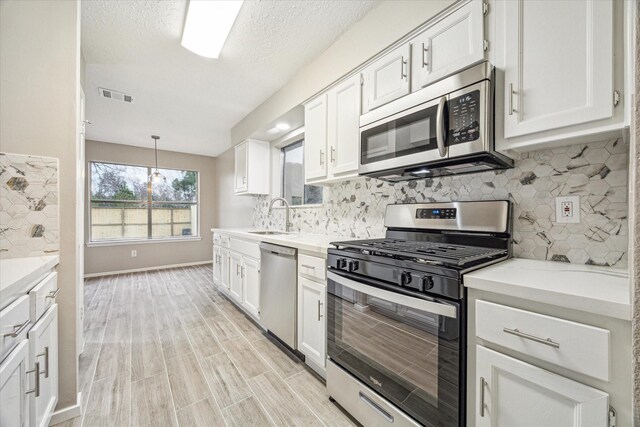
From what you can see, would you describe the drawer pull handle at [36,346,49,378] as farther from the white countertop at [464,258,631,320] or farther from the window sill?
the window sill

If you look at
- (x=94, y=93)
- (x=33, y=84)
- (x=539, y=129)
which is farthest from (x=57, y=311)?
(x=94, y=93)

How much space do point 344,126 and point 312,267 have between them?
3.63 feet

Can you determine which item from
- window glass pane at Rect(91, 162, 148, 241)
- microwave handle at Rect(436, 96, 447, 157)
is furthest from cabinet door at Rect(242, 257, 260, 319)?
window glass pane at Rect(91, 162, 148, 241)

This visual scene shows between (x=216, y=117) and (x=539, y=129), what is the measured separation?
372 centimetres

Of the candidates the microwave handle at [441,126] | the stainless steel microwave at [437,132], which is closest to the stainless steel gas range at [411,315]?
the stainless steel microwave at [437,132]

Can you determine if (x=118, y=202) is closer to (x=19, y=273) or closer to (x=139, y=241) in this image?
(x=139, y=241)

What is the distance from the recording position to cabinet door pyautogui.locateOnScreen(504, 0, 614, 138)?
934mm

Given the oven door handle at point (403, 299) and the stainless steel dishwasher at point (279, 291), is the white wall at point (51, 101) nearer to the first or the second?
the stainless steel dishwasher at point (279, 291)

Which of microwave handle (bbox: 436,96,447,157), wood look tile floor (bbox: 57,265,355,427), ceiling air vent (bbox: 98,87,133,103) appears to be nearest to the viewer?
microwave handle (bbox: 436,96,447,157)

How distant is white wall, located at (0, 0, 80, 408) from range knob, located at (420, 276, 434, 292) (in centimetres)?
188

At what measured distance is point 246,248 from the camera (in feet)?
9.16

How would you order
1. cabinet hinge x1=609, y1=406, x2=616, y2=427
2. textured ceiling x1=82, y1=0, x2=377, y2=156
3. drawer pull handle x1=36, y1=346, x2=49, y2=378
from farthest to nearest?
textured ceiling x1=82, y1=0, x2=377, y2=156
drawer pull handle x1=36, y1=346, x2=49, y2=378
cabinet hinge x1=609, y1=406, x2=616, y2=427

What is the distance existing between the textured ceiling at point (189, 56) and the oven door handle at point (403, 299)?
1.83 meters

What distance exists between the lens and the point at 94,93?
2.94 meters
